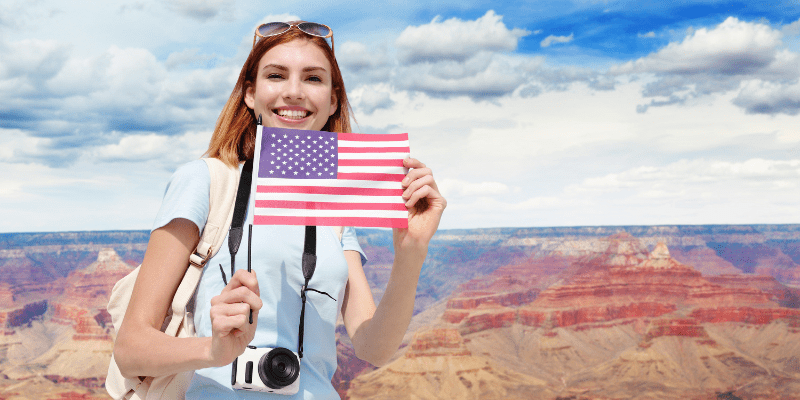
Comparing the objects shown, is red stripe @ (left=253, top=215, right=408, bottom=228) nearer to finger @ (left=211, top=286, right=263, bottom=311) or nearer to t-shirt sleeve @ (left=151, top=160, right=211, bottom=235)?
t-shirt sleeve @ (left=151, top=160, right=211, bottom=235)

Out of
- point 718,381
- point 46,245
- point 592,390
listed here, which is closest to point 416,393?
point 592,390

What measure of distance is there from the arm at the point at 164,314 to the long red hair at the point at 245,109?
17.9 inches

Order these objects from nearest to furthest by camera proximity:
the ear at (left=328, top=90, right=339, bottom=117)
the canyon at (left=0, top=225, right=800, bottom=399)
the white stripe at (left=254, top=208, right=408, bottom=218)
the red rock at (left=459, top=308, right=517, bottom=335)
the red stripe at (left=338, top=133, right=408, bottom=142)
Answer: the white stripe at (left=254, top=208, right=408, bottom=218) < the red stripe at (left=338, top=133, right=408, bottom=142) < the ear at (left=328, top=90, right=339, bottom=117) < the canyon at (left=0, top=225, right=800, bottom=399) < the red rock at (left=459, top=308, right=517, bottom=335)

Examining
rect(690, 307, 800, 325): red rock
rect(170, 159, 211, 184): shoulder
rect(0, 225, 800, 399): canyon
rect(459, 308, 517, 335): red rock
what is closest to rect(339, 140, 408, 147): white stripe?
rect(170, 159, 211, 184): shoulder

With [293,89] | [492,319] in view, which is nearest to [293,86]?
[293,89]

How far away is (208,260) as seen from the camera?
1894 mm

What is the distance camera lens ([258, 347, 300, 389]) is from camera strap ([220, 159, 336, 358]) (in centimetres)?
7

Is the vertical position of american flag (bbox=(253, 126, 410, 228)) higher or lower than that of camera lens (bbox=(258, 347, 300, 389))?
higher

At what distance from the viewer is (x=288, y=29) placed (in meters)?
2.26

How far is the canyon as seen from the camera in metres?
58.4

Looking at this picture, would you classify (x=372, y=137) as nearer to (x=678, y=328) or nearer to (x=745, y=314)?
(x=678, y=328)

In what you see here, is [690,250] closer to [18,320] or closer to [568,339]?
[568,339]

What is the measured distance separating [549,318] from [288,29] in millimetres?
74639

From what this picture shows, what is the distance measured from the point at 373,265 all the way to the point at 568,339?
39313mm
